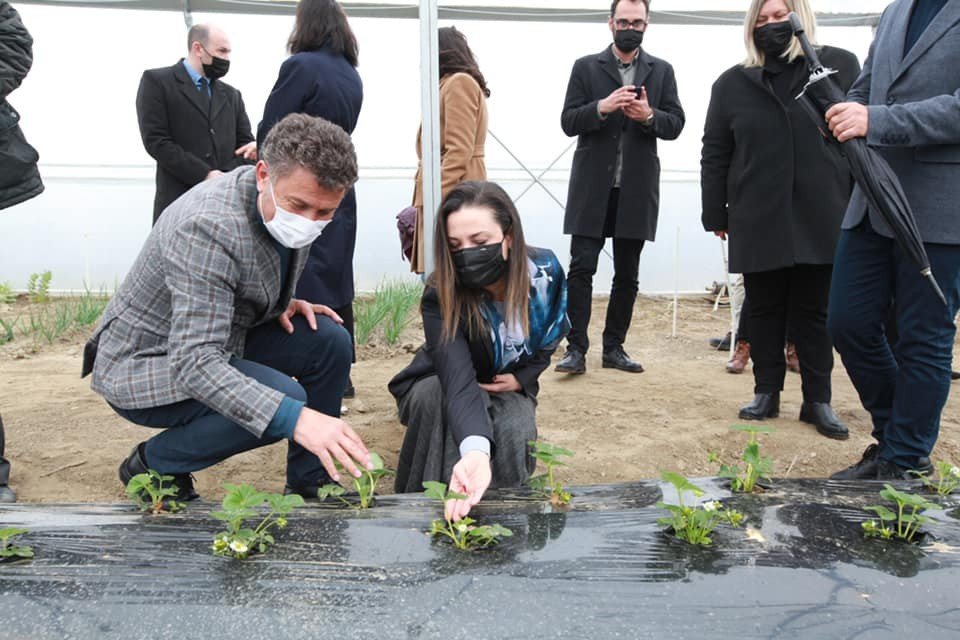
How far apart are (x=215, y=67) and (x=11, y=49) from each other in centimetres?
123

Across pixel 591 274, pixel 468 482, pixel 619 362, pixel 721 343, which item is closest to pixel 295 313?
pixel 468 482

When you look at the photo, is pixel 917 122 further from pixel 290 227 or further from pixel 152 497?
pixel 152 497

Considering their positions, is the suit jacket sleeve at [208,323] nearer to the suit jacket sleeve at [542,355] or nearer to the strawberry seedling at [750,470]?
the suit jacket sleeve at [542,355]

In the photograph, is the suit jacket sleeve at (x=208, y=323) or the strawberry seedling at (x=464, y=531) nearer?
the strawberry seedling at (x=464, y=531)

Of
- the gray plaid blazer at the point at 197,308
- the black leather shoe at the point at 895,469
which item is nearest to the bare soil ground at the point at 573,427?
the black leather shoe at the point at 895,469

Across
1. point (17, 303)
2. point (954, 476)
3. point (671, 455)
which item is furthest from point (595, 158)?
point (17, 303)

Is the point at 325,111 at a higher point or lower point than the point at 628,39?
lower

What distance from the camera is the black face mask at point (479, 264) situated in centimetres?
191

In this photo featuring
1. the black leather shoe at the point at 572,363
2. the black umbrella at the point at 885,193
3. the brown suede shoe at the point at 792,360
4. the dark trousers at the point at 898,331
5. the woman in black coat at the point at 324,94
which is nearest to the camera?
the black umbrella at the point at 885,193

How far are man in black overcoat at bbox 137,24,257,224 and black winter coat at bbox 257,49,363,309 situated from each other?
0.72 meters

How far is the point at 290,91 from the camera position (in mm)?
2686

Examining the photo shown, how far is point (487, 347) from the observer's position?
6.86 ft

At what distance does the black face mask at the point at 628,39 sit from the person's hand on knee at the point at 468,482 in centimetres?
236

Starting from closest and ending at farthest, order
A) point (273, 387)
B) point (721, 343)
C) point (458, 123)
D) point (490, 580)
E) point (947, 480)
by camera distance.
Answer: point (490, 580) < point (947, 480) < point (273, 387) < point (458, 123) < point (721, 343)
